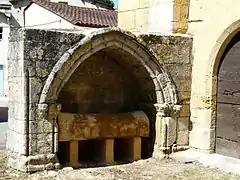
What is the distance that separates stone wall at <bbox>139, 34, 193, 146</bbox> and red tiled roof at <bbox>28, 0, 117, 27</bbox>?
673cm

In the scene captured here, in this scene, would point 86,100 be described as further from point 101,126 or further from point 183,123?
point 183,123

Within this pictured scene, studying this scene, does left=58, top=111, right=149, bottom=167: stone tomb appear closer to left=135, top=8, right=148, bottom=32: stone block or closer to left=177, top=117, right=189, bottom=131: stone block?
left=177, top=117, right=189, bottom=131: stone block

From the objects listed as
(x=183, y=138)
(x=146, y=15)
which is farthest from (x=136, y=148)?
(x=146, y=15)

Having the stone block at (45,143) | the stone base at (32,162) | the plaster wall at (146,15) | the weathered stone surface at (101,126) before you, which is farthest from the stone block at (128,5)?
the stone base at (32,162)

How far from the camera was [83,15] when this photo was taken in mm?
14695

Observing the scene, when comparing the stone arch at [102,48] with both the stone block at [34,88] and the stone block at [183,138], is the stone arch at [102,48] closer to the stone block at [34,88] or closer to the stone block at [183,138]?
the stone block at [34,88]

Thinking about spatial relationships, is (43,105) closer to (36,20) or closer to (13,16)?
(36,20)

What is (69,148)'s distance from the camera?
6.18m

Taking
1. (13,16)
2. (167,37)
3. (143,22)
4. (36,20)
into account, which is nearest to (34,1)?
(36,20)

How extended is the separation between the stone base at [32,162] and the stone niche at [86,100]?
0.04 ft

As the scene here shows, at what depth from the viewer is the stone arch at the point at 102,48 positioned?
559cm

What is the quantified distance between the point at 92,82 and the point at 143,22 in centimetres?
175

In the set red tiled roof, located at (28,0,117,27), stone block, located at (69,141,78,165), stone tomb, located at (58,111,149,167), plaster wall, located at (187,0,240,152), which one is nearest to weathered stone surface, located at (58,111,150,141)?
stone tomb, located at (58,111,149,167)

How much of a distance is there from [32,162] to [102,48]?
1.88 m
